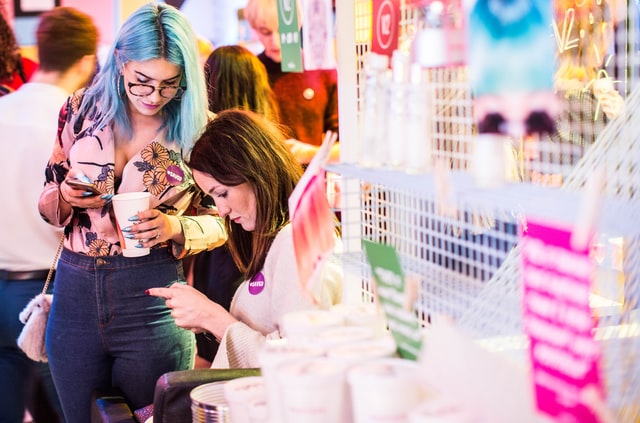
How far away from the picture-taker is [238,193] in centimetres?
264

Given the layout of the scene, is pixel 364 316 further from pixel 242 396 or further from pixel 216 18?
pixel 216 18

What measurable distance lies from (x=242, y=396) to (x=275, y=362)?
245 millimetres

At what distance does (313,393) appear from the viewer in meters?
1.35

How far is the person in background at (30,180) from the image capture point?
11.9ft

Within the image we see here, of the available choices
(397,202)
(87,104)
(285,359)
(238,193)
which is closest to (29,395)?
(87,104)

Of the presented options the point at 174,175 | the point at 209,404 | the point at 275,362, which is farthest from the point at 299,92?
the point at 275,362

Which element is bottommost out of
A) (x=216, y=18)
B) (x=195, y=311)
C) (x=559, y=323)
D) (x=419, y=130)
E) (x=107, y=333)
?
(x=107, y=333)

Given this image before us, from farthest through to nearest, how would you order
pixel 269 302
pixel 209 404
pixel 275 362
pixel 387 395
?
1. pixel 269 302
2. pixel 209 404
3. pixel 275 362
4. pixel 387 395

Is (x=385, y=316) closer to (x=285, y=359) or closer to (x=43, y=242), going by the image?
(x=285, y=359)

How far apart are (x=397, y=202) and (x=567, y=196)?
89cm

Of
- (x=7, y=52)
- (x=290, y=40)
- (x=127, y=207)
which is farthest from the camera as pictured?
(x=7, y=52)

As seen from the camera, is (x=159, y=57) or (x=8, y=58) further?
(x=8, y=58)

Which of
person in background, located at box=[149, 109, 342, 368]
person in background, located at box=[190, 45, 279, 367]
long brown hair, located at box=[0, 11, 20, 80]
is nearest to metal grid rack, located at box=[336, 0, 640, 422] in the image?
person in background, located at box=[149, 109, 342, 368]

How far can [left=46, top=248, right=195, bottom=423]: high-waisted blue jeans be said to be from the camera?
9.21 feet
